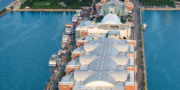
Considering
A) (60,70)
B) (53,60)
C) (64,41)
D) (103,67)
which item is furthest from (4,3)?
(103,67)

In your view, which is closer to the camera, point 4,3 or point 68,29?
point 68,29

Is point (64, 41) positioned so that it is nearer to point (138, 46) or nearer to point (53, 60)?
point (53, 60)

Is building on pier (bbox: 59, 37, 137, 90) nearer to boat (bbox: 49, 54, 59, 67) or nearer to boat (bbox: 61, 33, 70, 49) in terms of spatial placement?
boat (bbox: 49, 54, 59, 67)

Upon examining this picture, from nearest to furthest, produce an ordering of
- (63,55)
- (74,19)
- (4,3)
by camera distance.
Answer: (63,55) → (74,19) → (4,3)

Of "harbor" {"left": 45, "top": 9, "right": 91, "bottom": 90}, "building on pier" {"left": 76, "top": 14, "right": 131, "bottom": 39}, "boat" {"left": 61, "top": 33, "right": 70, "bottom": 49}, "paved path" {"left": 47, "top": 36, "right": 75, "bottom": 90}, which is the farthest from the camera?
"building on pier" {"left": 76, "top": 14, "right": 131, "bottom": 39}

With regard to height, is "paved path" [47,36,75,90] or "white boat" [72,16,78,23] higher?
"white boat" [72,16,78,23]

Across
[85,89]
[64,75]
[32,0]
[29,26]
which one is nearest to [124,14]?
[29,26]

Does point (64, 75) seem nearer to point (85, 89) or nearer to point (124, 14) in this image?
point (85, 89)

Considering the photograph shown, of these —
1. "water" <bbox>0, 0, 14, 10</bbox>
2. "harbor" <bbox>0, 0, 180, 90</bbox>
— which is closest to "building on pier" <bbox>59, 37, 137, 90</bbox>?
"harbor" <bbox>0, 0, 180, 90</bbox>

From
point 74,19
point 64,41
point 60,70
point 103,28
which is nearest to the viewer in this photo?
point 60,70

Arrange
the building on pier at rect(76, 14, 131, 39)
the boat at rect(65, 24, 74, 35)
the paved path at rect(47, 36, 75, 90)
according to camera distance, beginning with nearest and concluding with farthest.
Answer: the paved path at rect(47, 36, 75, 90) < the building on pier at rect(76, 14, 131, 39) < the boat at rect(65, 24, 74, 35)

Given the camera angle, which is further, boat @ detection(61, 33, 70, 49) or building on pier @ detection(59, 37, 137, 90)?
boat @ detection(61, 33, 70, 49)
